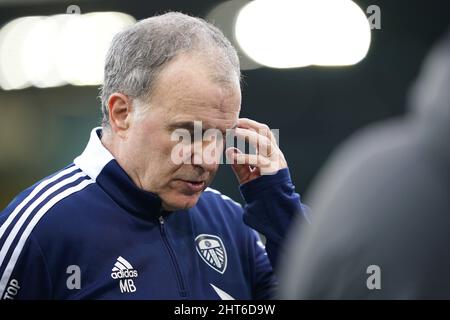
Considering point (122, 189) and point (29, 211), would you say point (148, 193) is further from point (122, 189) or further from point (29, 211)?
point (29, 211)

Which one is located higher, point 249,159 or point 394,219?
point 249,159

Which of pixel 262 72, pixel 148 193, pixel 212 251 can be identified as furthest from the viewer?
pixel 262 72

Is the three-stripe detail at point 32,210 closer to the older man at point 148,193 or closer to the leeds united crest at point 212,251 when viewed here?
the older man at point 148,193

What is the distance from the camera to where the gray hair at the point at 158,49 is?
1438mm

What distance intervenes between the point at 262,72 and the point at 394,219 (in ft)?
4.32

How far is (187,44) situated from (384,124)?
0.81 meters

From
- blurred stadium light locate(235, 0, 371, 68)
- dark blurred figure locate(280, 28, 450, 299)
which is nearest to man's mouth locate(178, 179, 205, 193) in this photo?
blurred stadium light locate(235, 0, 371, 68)

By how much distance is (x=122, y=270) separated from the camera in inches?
55.6

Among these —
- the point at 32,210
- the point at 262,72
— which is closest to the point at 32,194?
the point at 32,210

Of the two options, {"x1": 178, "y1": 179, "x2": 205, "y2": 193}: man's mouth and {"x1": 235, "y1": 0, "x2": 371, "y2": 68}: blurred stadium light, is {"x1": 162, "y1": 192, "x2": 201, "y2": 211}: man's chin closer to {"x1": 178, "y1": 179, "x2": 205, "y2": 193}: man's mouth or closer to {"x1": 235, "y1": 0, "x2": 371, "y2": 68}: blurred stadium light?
{"x1": 178, "y1": 179, "x2": 205, "y2": 193}: man's mouth

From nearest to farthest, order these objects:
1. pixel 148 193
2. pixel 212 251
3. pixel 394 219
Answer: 1. pixel 394 219
2. pixel 148 193
3. pixel 212 251
